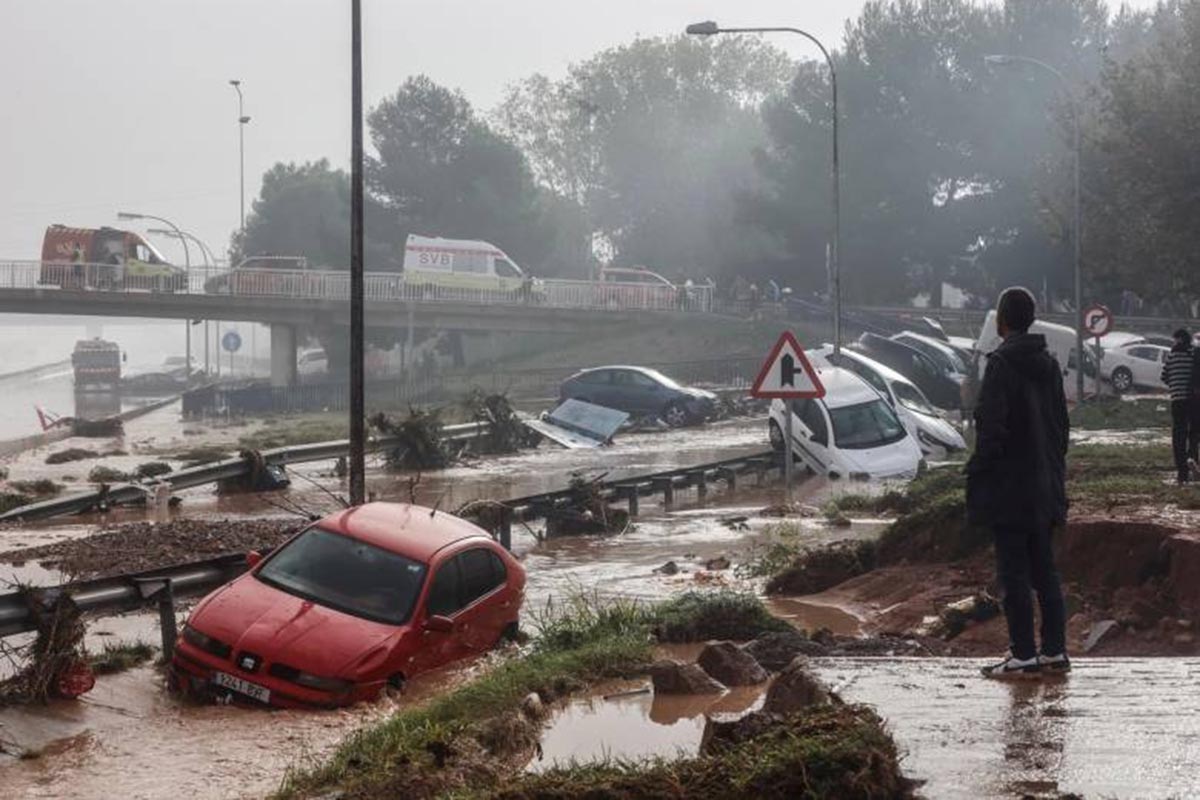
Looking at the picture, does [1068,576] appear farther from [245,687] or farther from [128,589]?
[128,589]

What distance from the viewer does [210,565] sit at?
14.5m

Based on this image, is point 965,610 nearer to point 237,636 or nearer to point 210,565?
point 237,636

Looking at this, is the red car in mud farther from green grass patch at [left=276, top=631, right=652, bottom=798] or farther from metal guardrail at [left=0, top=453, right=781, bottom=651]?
green grass patch at [left=276, top=631, right=652, bottom=798]

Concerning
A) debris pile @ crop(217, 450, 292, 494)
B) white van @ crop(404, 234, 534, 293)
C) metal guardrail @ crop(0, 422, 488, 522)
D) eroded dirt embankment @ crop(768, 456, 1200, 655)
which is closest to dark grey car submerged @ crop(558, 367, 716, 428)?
metal guardrail @ crop(0, 422, 488, 522)

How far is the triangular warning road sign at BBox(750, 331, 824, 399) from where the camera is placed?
23.5 metres

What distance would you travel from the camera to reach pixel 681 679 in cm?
1008

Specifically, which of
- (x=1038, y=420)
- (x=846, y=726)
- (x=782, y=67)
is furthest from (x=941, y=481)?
(x=782, y=67)

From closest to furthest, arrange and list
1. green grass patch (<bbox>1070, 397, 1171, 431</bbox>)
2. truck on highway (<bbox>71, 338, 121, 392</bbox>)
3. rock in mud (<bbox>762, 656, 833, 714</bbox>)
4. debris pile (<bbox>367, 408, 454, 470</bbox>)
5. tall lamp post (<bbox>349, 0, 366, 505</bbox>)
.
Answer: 1. rock in mud (<bbox>762, 656, 833, 714</bbox>)
2. tall lamp post (<bbox>349, 0, 366, 505</bbox>)
3. debris pile (<bbox>367, 408, 454, 470</bbox>)
4. green grass patch (<bbox>1070, 397, 1171, 431</bbox>)
5. truck on highway (<bbox>71, 338, 121, 392</bbox>)

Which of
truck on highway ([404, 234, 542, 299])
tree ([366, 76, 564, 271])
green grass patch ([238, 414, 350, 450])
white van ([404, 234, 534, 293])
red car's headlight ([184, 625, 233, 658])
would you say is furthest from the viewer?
tree ([366, 76, 564, 271])

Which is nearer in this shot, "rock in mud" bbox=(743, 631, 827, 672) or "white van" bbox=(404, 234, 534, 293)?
"rock in mud" bbox=(743, 631, 827, 672)

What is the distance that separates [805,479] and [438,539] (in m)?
16.8

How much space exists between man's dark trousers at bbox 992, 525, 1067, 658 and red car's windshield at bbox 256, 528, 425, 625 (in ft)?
16.1

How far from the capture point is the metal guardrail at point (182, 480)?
2308 cm

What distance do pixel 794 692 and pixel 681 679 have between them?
1.86 metres
